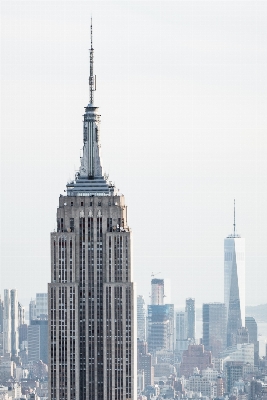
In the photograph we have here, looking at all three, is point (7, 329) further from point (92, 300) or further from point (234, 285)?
point (92, 300)

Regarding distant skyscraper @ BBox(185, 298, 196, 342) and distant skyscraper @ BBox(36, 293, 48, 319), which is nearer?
distant skyscraper @ BBox(36, 293, 48, 319)

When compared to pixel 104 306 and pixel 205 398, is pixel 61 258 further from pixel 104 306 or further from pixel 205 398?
pixel 205 398

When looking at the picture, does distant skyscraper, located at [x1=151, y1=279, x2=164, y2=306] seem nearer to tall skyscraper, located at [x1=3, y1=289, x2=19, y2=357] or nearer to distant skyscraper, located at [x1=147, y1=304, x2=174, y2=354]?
distant skyscraper, located at [x1=147, y1=304, x2=174, y2=354]

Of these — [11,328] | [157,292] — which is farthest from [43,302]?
[11,328]

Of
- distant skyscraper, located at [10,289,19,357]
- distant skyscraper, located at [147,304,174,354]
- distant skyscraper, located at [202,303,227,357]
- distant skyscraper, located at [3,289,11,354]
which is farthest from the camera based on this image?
distant skyscraper, located at [202,303,227,357]

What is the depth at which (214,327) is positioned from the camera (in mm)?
119375

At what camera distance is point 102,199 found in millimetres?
44875

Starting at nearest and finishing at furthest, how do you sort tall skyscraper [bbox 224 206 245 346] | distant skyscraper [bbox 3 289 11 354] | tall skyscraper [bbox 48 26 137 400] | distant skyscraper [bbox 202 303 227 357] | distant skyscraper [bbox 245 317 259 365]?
tall skyscraper [bbox 48 26 137 400], tall skyscraper [bbox 224 206 245 346], distant skyscraper [bbox 3 289 11 354], distant skyscraper [bbox 245 317 259 365], distant skyscraper [bbox 202 303 227 357]

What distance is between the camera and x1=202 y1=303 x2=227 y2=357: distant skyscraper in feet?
378

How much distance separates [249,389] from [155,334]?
60.0 ft

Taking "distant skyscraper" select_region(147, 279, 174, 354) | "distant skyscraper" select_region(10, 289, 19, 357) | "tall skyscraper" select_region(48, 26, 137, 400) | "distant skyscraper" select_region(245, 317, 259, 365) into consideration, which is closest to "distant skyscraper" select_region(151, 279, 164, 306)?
"distant skyscraper" select_region(147, 279, 174, 354)

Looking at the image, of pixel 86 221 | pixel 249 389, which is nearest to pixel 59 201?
pixel 86 221

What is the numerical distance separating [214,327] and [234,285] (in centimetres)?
813

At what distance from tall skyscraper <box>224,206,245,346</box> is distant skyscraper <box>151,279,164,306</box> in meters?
3.74
